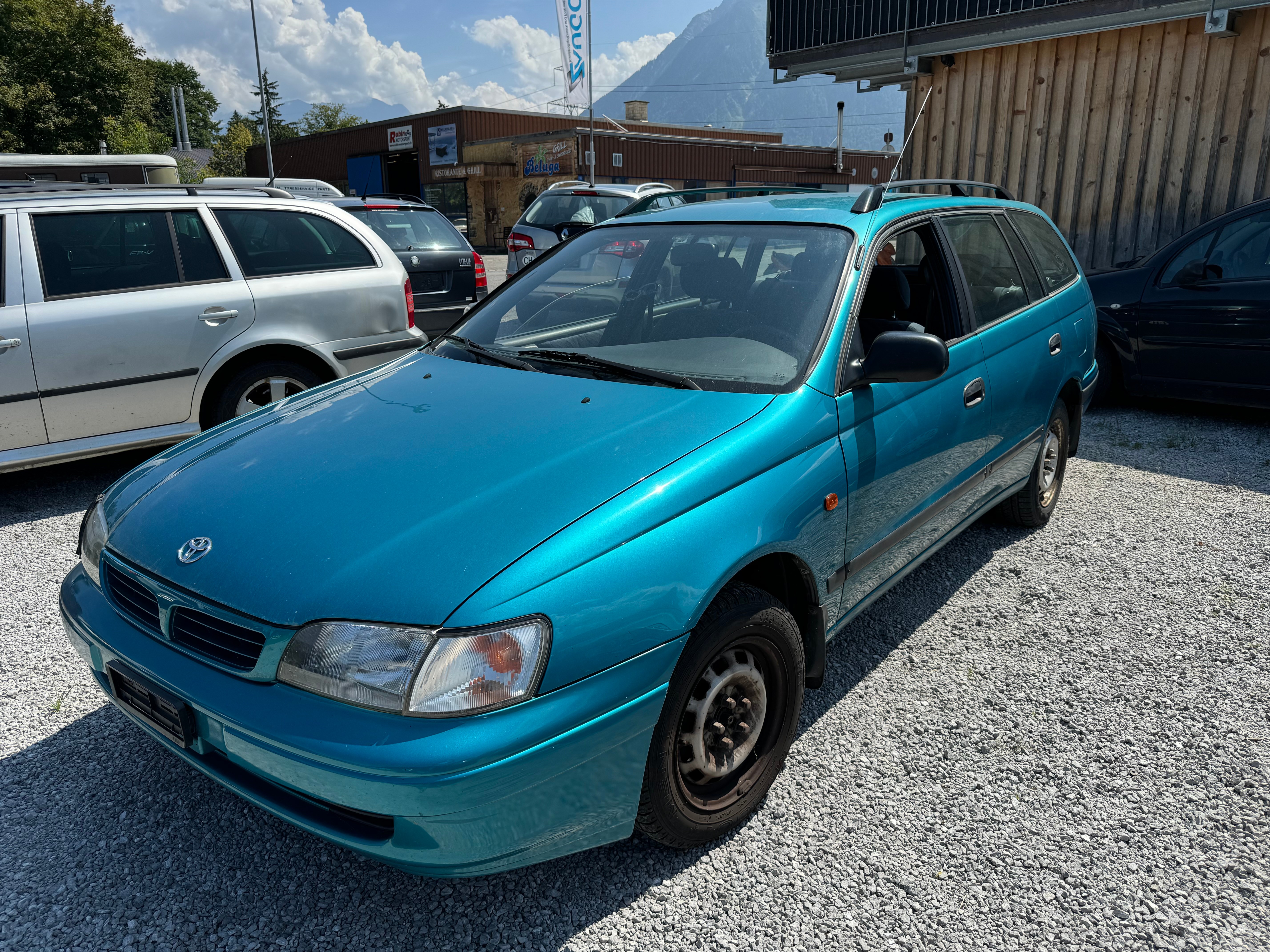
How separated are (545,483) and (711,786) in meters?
0.94

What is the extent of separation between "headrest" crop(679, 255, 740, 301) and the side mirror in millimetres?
576

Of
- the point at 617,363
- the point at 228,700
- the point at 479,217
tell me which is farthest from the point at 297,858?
the point at 479,217

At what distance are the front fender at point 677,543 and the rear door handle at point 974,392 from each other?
38.1 inches

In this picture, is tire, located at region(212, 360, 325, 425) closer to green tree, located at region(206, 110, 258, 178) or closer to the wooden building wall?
the wooden building wall

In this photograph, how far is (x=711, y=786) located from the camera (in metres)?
2.34

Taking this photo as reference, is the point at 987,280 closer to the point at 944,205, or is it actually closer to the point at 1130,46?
the point at 944,205

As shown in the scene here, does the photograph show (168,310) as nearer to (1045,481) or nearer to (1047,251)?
(1047,251)

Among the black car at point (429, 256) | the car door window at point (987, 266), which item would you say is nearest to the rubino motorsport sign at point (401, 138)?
the black car at point (429, 256)

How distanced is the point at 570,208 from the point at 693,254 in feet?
34.3

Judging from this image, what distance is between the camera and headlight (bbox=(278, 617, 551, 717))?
1.77 metres

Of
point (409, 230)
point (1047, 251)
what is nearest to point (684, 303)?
point (1047, 251)

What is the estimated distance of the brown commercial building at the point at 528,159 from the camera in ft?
109

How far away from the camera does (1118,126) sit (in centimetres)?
879

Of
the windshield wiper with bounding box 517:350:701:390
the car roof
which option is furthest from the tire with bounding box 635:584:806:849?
the car roof
